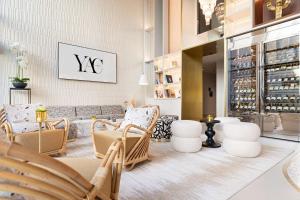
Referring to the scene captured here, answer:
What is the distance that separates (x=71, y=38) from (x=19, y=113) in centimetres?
253

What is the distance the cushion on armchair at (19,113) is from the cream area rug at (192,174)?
89 centimetres

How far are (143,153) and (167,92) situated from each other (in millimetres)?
3552

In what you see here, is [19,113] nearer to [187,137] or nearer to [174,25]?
[187,137]

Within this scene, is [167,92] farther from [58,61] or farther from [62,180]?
[62,180]

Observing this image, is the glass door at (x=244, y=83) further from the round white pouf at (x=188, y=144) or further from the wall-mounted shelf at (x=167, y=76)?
the round white pouf at (x=188, y=144)

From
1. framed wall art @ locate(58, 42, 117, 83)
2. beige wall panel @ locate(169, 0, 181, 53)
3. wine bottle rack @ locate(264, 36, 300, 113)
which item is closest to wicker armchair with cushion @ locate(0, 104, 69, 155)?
framed wall art @ locate(58, 42, 117, 83)

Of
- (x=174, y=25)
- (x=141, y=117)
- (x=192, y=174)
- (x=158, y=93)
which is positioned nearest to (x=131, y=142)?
(x=141, y=117)

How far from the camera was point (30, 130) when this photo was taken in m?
2.75

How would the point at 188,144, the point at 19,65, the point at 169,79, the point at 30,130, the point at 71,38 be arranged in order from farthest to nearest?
the point at 169,79 < the point at 71,38 < the point at 19,65 < the point at 188,144 < the point at 30,130

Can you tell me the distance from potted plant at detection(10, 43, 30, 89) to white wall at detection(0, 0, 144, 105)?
0.16 m

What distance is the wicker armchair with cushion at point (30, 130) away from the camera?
8.10ft

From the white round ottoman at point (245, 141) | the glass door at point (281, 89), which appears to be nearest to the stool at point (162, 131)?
the white round ottoman at point (245, 141)

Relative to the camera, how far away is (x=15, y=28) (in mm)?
4102

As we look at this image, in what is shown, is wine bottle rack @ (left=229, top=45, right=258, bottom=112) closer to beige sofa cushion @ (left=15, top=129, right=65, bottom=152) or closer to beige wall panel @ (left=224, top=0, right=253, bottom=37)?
beige wall panel @ (left=224, top=0, right=253, bottom=37)
